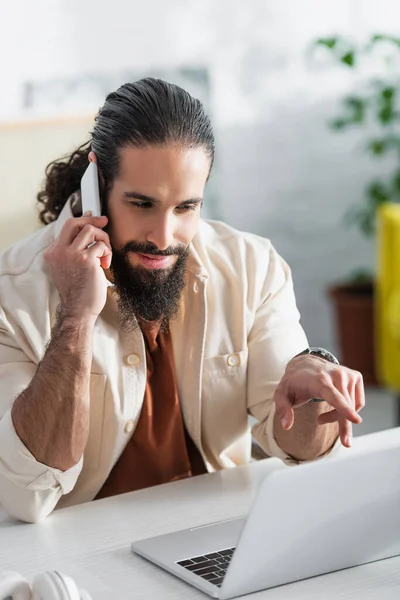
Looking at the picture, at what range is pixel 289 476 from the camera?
1167 mm

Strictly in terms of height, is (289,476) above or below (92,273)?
below

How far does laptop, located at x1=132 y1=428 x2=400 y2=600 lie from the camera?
3.86 feet

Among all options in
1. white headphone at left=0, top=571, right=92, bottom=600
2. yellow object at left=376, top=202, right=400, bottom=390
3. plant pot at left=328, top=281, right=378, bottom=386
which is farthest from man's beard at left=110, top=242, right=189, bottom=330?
plant pot at left=328, top=281, right=378, bottom=386

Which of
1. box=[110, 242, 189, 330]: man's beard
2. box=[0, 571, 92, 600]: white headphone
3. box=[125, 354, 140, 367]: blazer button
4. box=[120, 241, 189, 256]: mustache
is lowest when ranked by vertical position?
box=[0, 571, 92, 600]: white headphone

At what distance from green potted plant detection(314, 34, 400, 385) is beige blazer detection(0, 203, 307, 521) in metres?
2.37

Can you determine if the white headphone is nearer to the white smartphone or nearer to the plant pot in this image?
the white smartphone

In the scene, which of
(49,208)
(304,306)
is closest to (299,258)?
(304,306)

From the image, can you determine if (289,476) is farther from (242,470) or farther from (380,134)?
(380,134)

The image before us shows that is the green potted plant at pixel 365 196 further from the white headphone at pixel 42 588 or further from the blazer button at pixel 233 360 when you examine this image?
the white headphone at pixel 42 588

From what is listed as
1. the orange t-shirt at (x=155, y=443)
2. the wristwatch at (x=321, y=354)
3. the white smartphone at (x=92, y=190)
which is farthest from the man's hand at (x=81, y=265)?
the wristwatch at (x=321, y=354)

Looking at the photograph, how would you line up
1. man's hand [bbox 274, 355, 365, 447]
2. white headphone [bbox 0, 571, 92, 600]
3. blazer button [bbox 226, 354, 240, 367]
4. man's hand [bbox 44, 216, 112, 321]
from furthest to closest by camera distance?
blazer button [bbox 226, 354, 240, 367] < man's hand [bbox 44, 216, 112, 321] < man's hand [bbox 274, 355, 365, 447] < white headphone [bbox 0, 571, 92, 600]

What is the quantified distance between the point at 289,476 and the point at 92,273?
1.92 ft

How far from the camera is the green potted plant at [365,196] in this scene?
426 cm

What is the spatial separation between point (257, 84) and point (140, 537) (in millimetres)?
3277
